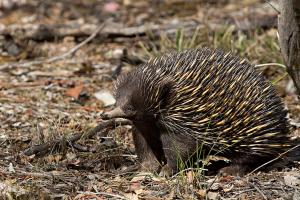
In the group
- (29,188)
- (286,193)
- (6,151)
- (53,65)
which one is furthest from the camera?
(53,65)

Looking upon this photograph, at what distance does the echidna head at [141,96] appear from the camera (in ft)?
17.3

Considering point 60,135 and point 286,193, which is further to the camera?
point 60,135

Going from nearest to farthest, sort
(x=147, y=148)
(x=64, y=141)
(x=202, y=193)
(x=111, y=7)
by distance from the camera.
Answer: (x=202, y=193)
(x=147, y=148)
(x=64, y=141)
(x=111, y=7)

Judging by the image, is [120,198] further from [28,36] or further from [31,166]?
[28,36]

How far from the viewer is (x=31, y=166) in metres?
5.35

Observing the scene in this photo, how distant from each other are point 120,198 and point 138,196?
0.55ft

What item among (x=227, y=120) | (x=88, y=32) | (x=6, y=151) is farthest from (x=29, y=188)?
(x=88, y=32)

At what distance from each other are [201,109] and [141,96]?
507 millimetres

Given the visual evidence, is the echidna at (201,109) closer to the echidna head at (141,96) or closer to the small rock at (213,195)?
the echidna head at (141,96)

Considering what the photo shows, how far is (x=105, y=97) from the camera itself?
8.09 metres

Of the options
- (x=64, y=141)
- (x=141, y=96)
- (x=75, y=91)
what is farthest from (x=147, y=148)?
(x=75, y=91)

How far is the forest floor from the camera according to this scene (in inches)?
200

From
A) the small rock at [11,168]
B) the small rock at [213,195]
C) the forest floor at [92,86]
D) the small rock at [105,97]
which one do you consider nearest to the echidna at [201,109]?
the forest floor at [92,86]

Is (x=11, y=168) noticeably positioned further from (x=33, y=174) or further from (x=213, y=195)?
(x=213, y=195)
